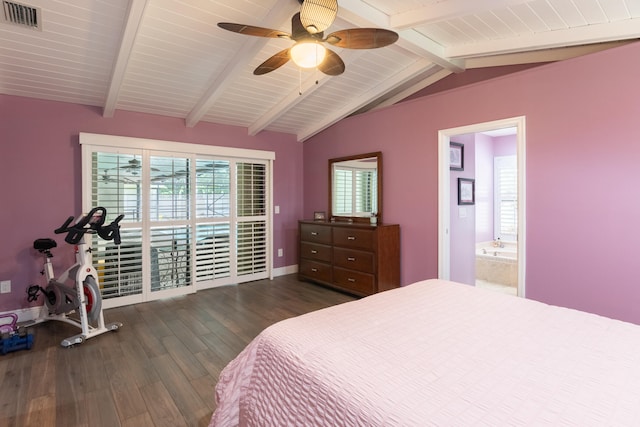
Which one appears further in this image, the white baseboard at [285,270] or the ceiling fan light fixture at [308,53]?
the white baseboard at [285,270]

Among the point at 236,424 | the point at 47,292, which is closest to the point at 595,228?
the point at 236,424

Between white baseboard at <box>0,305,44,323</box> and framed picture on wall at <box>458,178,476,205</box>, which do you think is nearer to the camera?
white baseboard at <box>0,305,44,323</box>

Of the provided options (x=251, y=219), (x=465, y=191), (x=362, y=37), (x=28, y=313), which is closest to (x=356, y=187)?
(x=465, y=191)

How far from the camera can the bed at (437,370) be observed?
96 centimetres

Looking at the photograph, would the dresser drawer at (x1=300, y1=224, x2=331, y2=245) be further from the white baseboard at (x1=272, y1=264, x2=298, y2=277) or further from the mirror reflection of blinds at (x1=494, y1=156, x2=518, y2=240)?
the mirror reflection of blinds at (x1=494, y1=156, x2=518, y2=240)

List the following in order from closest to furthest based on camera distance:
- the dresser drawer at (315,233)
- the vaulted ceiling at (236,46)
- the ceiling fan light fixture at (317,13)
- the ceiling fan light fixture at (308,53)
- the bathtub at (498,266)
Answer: the ceiling fan light fixture at (317,13) → the ceiling fan light fixture at (308,53) → the vaulted ceiling at (236,46) → the dresser drawer at (315,233) → the bathtub at (498,266)

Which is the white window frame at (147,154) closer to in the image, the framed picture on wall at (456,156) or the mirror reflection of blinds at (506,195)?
the framed picture on wall at (456,156)

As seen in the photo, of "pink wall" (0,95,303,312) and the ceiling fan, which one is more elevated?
the ceiling fan

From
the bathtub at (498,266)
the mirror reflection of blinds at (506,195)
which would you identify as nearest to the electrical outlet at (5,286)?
the bathtub at (498,266)

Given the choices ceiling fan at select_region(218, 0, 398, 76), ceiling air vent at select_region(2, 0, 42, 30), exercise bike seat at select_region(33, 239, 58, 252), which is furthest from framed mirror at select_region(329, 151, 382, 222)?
ceiling air vent at select_region(2, 0, 42, 30)

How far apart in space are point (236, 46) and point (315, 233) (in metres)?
2.67

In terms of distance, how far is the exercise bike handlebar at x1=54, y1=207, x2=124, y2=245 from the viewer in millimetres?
2998

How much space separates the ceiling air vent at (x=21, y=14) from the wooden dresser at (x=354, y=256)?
350 centimetres

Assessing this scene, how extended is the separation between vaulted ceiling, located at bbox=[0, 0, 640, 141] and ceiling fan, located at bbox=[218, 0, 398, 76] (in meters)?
0.45
